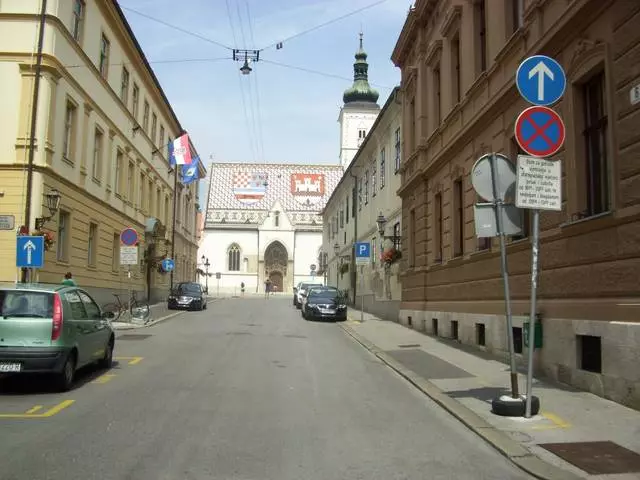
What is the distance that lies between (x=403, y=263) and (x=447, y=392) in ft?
46.4

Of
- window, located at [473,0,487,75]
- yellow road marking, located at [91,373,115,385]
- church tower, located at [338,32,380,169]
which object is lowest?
yellow road marking, located at [91,373,115,385]

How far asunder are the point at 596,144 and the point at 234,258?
3093 inches

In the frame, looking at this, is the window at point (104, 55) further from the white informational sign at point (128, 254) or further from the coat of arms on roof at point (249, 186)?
the coat of arms on roof at point (249, 186)

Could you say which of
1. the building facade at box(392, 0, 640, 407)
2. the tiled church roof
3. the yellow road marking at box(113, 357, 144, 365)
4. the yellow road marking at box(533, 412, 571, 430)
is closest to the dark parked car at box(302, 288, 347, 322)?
the building facade at box(392, 0, 640, 407)

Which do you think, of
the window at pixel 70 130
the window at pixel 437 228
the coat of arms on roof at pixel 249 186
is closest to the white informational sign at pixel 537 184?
the window at pixel 437 228

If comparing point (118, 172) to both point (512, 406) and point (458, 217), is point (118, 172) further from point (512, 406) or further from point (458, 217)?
point (512, 406)

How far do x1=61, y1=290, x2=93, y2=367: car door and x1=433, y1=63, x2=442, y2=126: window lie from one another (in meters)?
12.5

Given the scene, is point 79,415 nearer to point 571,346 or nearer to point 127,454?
point 127,454

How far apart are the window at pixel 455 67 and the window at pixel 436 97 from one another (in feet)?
5.24

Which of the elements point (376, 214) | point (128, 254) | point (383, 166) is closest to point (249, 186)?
point (376, 214)

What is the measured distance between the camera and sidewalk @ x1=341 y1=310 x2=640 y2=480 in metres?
5.85

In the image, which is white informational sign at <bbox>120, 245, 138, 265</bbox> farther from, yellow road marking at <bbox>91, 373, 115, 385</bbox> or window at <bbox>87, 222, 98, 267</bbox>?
yellow road marking at <bbox>91, 373, 115, 385</bbox>

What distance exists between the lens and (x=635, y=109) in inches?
326

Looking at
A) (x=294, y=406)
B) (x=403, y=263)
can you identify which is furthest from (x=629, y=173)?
(x=403, y=263)
